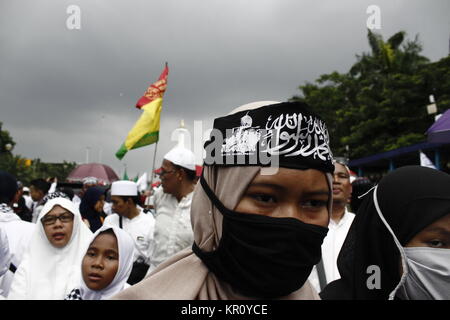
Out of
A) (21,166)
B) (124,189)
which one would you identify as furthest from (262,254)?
(21,166)

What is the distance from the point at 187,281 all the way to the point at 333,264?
69.3 inches

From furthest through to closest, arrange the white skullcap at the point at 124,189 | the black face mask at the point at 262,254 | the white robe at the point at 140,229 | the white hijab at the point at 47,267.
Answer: the white skullcap at the point at 124,189 < the white robe at the point at 140,229 < the white hijab at the point at 47,267 < the black face mask at the point at 262,254

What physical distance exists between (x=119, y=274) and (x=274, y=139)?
1.89 meters

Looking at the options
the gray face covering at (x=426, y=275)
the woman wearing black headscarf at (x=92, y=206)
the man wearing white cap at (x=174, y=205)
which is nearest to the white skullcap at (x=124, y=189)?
the man wearing white cap at (x=174, y=205)

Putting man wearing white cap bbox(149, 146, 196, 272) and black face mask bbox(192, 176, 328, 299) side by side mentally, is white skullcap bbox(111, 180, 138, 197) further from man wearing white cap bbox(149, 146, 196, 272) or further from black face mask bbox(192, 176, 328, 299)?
black face mask bbox(192, 176, 328, 299)

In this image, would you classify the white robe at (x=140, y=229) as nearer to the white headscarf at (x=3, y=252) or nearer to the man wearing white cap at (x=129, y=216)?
the man wearing white cap at (x=129, y=216)

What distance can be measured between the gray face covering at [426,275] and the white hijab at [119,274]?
5.97 feet

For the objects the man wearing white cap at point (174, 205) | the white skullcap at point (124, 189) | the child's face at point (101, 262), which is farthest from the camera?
the white skullcap at point (124, 189)

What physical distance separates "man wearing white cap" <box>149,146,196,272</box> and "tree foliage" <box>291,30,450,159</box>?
1364cm

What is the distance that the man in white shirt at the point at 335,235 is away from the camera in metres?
2.53

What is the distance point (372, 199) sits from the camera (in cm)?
166

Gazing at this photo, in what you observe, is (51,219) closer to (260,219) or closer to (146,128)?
(146,128)

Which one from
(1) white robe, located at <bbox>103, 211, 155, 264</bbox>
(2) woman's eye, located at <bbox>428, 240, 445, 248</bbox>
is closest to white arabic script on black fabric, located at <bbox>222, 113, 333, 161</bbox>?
(2) woman's eye, located at <bbox>428, 240, 445, 248</bbox>

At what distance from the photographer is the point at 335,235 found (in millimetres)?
2738
